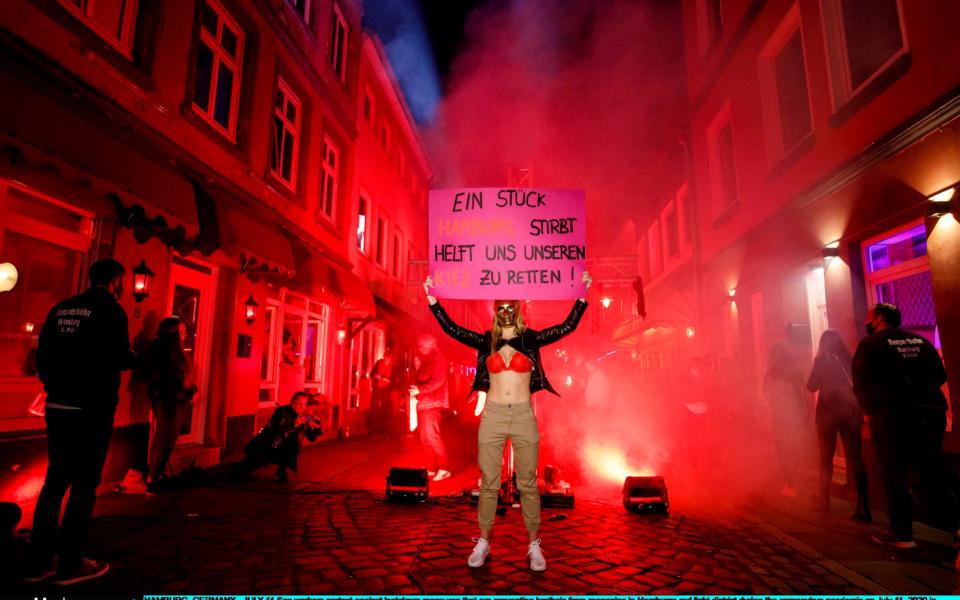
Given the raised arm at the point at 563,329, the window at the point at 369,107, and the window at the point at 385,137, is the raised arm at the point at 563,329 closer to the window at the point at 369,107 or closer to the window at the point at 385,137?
the window at the point at 369,107

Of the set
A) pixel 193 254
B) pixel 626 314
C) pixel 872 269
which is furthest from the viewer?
pixel 626 314

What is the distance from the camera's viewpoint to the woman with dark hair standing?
598cm

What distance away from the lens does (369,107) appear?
15742 millimetres

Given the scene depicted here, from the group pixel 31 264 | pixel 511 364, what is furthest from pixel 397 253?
pixel 511 364

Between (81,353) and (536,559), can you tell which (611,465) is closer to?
(536,559)

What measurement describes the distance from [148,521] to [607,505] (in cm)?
487

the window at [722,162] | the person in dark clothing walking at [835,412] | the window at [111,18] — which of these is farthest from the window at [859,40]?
the window at [111,18]

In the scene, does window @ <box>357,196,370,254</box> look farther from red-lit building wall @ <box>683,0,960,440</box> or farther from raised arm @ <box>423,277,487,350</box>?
raised arm @ <box>423,277,487,350</box>

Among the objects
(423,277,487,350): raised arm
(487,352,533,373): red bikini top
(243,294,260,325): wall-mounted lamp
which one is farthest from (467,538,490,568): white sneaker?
(243,294,260,325): wall-mounted lamp

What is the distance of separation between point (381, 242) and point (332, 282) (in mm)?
7405

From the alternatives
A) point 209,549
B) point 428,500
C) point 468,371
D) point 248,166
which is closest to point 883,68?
point 428,500

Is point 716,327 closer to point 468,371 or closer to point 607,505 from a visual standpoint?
point 607,505

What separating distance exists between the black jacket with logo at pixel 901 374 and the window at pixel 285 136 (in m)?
9.87

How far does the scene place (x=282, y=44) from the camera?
394 inches
